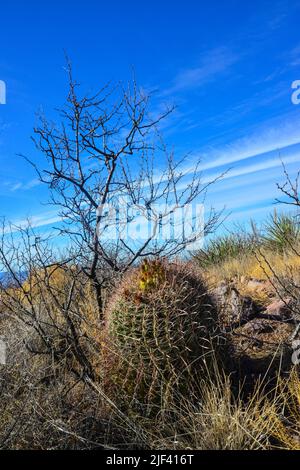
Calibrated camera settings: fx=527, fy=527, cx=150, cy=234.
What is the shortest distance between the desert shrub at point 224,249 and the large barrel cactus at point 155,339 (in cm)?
895

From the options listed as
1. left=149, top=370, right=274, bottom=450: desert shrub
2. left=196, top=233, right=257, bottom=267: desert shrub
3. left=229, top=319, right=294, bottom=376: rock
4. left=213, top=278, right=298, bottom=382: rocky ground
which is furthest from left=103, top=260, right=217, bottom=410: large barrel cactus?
left=196, top=233, right=257, bottom=267: desert shrub

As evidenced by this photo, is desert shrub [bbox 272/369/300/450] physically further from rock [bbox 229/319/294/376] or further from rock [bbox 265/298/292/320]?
rock [bbox 265/298/292/320]

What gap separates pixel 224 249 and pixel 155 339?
10240 millimetres

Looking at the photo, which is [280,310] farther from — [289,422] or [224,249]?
[224,249]

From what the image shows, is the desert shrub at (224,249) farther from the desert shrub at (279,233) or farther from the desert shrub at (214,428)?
the desert shrub at (214,428)

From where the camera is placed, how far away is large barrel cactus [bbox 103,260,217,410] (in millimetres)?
4477

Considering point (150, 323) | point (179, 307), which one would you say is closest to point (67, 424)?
point (150, 323)

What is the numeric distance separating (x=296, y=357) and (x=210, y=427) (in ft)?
5.27

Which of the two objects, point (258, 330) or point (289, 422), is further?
point (258, 330)

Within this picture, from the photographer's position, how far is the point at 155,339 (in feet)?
14.6

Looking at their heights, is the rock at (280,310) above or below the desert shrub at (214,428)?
above

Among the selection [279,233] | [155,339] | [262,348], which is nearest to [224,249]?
[279,233]

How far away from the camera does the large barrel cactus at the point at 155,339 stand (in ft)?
14.7

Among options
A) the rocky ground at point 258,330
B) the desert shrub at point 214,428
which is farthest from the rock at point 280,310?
the desert shrub at point 214,428
